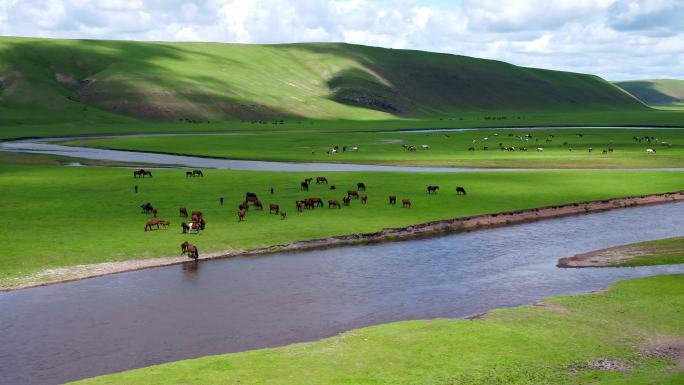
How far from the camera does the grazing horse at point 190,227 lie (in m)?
52.9

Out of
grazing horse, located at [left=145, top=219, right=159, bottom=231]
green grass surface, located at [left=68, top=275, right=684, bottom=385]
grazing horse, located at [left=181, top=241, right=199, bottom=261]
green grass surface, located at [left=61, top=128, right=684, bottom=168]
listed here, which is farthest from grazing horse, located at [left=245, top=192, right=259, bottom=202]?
green grass surface, located at [left=61, top=128, right=684, bottom=168]

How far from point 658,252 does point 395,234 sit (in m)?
17.7

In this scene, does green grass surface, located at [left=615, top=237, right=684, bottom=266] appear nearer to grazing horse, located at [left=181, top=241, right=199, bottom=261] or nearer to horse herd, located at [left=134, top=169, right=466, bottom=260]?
horse herd, located at [left=134, top=169, right=466, bottom=260]

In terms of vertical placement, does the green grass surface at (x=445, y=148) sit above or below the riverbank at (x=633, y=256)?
above

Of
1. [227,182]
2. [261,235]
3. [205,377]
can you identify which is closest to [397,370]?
[205,377]

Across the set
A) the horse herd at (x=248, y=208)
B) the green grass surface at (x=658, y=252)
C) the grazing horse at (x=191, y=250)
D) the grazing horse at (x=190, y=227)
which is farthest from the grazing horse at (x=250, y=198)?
the green grass surface at (x=658, y=252)

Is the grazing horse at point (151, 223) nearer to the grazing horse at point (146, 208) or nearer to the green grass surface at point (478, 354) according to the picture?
the grazing horse at point (146, 208)

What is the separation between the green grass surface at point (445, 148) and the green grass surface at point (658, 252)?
5429 centimetres

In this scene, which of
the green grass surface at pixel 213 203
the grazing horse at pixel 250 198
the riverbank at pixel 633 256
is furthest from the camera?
the grazing horse at pixel 250 198

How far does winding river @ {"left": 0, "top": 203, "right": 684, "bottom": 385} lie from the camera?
31.3 metres

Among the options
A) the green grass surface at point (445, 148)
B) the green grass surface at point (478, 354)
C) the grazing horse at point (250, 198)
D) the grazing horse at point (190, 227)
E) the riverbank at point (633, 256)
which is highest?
the green grass surface at point (445, 148)

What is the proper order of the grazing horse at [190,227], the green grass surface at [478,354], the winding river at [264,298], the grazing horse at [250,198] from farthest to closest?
1. the grazing horse at [250,198]
2. the grazing horse at [190,227]
3. the winding river at [264,298]
4. the green grass surface at [478,354]

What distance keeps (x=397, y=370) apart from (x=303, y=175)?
207ft

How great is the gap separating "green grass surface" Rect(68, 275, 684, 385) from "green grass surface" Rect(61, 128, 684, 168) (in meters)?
74.2
